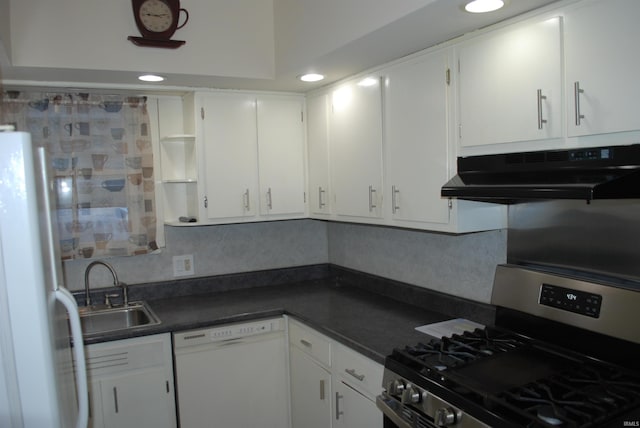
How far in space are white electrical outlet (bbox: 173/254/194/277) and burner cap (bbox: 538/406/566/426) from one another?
2.34m

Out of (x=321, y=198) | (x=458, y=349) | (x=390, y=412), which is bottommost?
(x=390, y=412)

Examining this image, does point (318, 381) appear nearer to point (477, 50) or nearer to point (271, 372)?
point (271, 372)

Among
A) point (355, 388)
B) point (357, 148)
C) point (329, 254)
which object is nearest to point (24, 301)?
point (355, 388)

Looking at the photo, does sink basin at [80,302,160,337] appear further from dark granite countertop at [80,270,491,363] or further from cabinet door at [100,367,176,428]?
cabinet door at [100,367,176,428]

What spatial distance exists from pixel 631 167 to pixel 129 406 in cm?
243

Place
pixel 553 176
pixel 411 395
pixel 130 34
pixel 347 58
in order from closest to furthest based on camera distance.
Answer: pixel 553 176, pixel 411 395, pixel 347 58, pixel 130 34

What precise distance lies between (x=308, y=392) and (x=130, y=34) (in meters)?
2.08

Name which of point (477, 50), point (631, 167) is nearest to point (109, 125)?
point (477, 50)

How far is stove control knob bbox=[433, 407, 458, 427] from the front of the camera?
1.54m

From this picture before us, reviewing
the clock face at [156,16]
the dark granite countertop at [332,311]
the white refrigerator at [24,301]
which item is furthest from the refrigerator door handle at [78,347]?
the clock face at [156,16]

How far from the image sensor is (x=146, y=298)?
306 cm

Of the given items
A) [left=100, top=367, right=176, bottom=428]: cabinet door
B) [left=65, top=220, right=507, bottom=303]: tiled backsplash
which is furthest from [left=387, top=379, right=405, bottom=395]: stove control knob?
[left=100, top=367, right=176, bottom=428]: cabinet door

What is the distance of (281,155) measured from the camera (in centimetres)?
312

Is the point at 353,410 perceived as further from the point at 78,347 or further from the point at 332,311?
the point at 78,347
